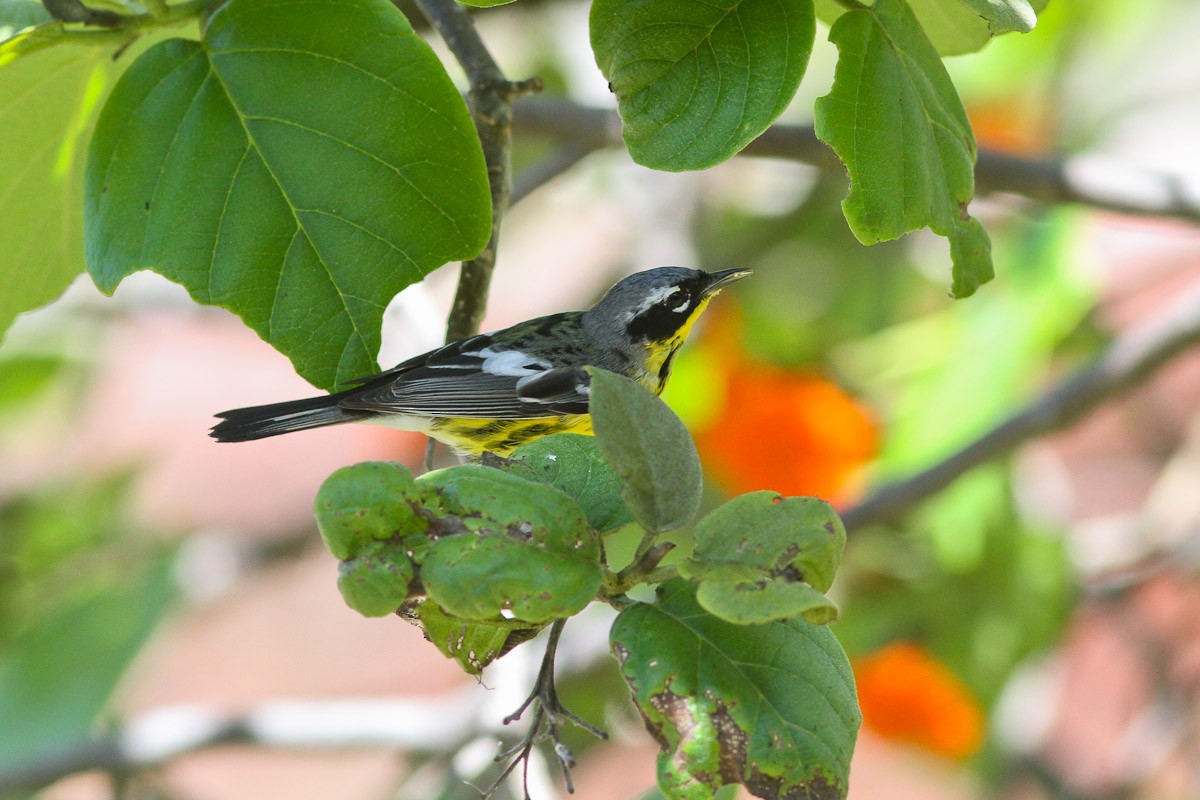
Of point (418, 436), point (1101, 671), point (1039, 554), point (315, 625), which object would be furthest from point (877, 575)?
point (315, 625)

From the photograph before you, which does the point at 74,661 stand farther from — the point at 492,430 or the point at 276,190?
the point at 276,190

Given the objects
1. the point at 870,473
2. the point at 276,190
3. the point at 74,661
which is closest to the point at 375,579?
the point at 276,190

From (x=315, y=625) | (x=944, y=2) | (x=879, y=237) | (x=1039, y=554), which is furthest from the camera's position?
(x=315, y=625)

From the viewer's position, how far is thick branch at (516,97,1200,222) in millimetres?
2652

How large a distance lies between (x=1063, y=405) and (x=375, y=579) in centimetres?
247

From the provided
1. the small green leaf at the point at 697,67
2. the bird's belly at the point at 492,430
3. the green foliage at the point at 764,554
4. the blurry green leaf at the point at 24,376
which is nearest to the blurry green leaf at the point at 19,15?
the small green leaf at the point at 697,67

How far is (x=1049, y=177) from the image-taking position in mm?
2688

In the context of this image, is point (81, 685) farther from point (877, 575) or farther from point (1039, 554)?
point (1039, 554)

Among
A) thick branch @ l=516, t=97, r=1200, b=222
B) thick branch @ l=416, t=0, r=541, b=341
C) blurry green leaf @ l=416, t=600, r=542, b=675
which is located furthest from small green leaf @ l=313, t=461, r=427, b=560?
thick branch @ l=516, t=97, r=1200, b=222

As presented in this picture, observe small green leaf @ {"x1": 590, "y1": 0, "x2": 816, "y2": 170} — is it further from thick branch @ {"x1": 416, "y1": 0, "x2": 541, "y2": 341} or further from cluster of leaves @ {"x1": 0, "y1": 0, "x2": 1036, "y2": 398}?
thick branch @ {"x1": 416, "y1": 0, "x2": 541, "y2": 341}

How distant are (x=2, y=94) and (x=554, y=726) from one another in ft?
3.84

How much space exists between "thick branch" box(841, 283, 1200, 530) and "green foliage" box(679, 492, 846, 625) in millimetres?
1934

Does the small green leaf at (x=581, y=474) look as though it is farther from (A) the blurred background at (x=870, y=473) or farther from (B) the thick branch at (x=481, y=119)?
(A) the blurred background at (x=870, y=473)

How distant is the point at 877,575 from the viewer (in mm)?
3840
